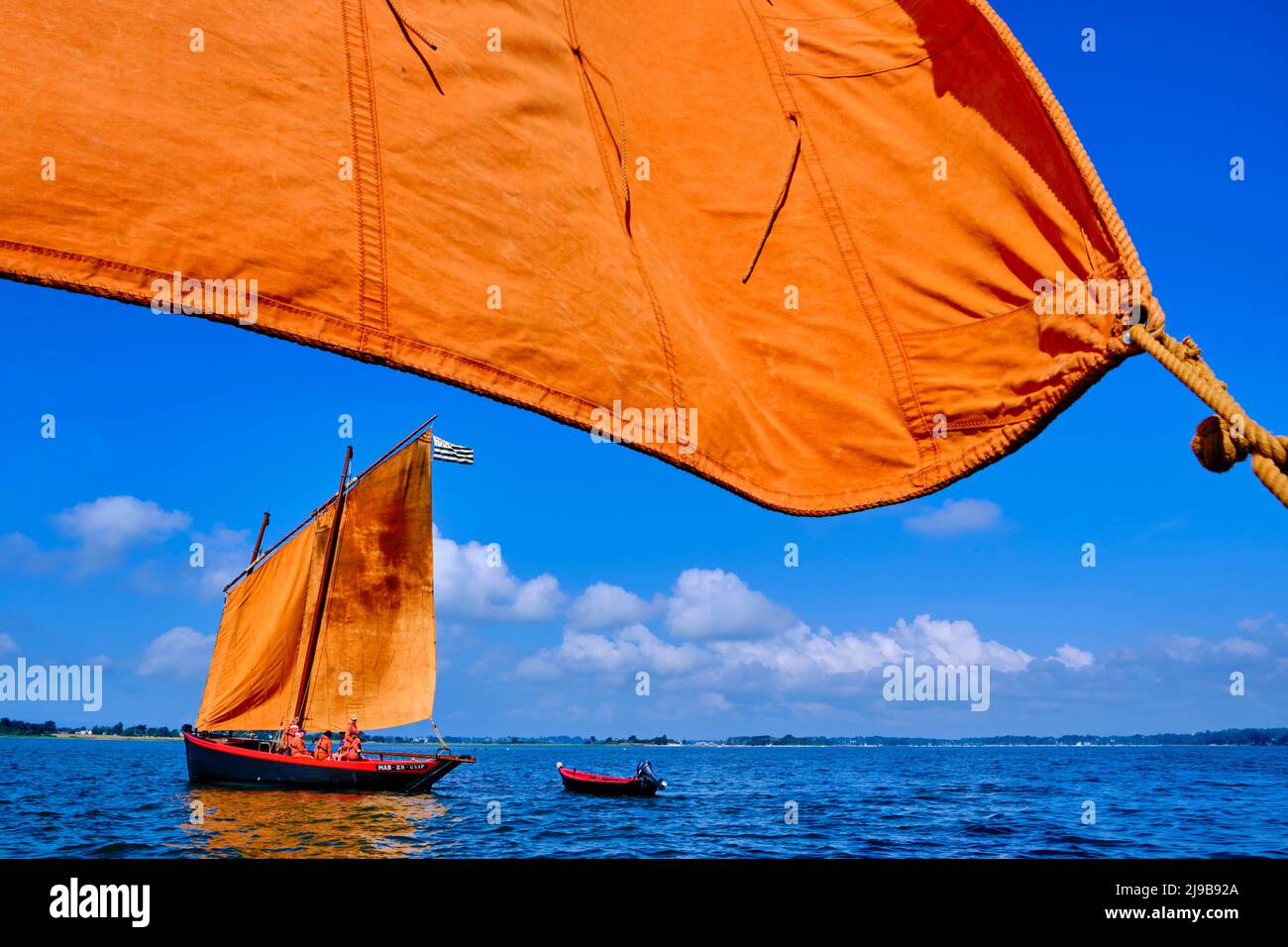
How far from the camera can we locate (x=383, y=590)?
37844 mm

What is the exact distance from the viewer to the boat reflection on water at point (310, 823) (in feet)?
84.5

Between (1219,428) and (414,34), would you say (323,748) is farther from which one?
(1219,428)

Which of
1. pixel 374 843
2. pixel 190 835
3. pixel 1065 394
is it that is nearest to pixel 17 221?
pixel 1065 394

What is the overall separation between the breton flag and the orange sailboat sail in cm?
100

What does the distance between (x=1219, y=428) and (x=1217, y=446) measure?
37 mm

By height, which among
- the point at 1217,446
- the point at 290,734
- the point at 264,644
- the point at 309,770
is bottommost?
the point at 309,770

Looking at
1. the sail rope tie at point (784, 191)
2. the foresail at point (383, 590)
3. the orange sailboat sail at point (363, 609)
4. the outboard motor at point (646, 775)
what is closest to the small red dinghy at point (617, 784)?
the outboard motor at point (646, 775)

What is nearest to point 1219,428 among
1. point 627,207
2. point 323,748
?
point 627,207

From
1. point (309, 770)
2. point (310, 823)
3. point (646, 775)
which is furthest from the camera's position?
point (646, 775)

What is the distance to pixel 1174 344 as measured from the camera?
1.93 meters

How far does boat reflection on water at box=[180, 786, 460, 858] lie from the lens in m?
25.8
